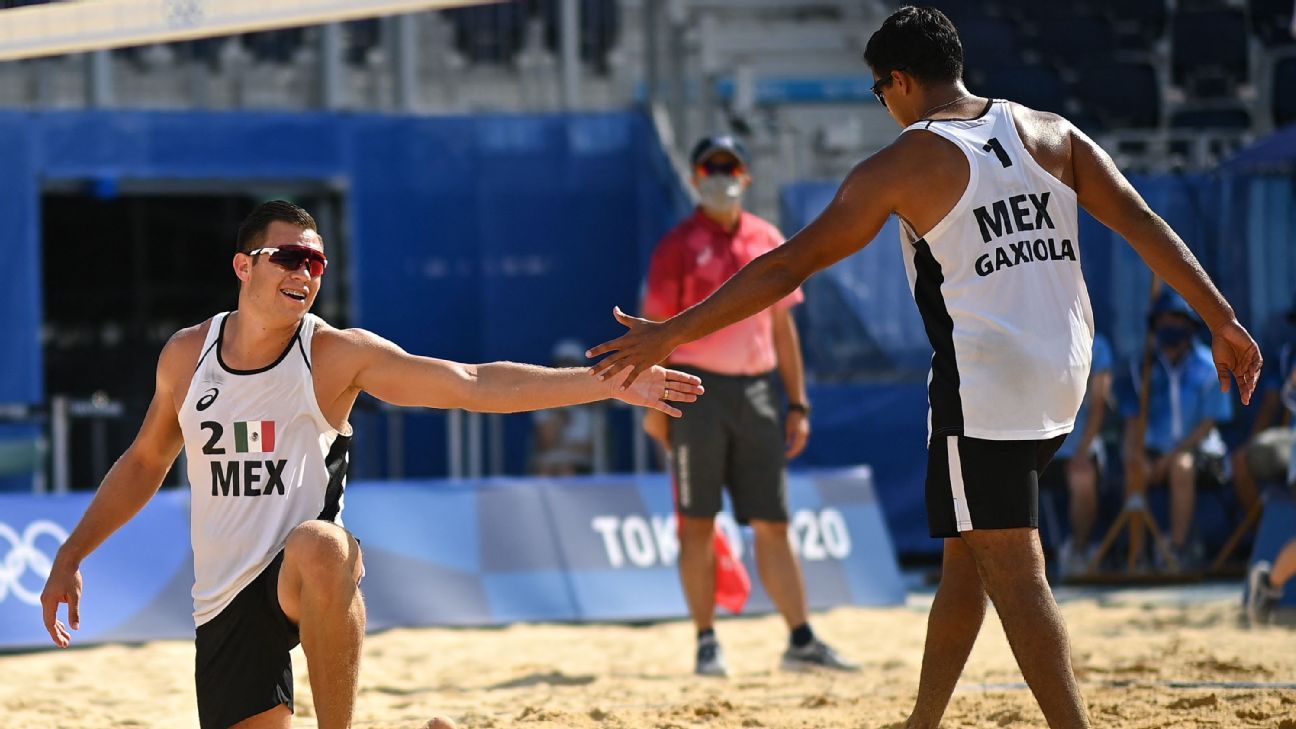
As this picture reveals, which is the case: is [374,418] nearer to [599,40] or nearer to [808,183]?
[808,183]

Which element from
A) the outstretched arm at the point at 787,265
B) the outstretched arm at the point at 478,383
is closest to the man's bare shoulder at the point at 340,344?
the outstretched arm at the point at 478,383

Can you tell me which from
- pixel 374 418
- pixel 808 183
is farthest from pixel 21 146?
pixel 808 183

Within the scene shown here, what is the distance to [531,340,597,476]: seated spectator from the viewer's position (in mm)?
11602

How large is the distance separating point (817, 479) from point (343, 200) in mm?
3917

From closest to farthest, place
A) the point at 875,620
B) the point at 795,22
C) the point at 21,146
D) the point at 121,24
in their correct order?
the point at 121,24
the point at 875,620
the point at 21,146
the point at 795,22

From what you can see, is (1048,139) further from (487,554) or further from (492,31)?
(492,31)

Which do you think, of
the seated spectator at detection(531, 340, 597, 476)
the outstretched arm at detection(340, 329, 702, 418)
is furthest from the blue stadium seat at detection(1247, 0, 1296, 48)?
the outstretched arm at detection(340, 329, 702, 418)

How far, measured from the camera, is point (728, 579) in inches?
304

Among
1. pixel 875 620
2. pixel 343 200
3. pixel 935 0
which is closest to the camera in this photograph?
pixel 875 620

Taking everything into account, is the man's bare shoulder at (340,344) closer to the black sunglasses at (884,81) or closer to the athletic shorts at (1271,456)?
the black sunglasses at (884,81)

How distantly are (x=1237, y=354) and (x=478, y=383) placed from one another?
1.92m

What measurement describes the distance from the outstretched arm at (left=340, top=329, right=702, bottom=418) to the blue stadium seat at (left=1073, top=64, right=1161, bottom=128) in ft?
34.4

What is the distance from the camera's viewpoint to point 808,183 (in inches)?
444

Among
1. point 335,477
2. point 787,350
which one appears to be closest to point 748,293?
point 335,477
